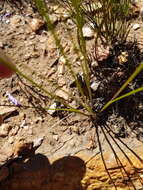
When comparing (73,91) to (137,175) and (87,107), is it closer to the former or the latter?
(87,107)

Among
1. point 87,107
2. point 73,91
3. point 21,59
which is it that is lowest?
point 87,107

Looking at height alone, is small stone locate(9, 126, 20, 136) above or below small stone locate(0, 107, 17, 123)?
below

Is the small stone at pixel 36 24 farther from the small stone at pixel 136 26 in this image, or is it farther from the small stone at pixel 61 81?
the small stone at pixel 136 26

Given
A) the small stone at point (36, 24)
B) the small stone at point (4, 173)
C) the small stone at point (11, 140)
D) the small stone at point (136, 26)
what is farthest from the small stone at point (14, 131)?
the small stone at point (136, 26)

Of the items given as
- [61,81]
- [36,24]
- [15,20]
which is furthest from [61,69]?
[15,20]

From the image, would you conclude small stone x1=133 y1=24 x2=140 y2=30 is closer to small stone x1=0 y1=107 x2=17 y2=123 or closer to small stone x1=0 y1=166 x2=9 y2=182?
small stone x1=0 y1=107 x2=17 y2=123

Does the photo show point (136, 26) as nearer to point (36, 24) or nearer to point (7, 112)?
point (36, 24)

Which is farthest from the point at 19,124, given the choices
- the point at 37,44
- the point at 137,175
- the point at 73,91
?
the point at 137,175

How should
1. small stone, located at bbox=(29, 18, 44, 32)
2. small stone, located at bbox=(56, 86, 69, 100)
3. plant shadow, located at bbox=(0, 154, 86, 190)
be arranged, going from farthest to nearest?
small stone, located at bbox=(29, 18, 44, 32) → small stone, located at bbox=(56, 86, 69, 100) → plant shadow, located at bbox=(0, 154, 86, 190)

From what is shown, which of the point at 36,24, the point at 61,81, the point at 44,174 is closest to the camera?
the point at 44,174

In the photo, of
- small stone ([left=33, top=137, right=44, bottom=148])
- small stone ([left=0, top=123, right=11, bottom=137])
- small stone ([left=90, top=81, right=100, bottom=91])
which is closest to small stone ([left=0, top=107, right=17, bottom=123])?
small stone ([left=0, top=123, right=11, bottom=137])

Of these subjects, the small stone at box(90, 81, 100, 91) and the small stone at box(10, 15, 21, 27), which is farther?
the small stone at box(10, 15, 21, 27)
